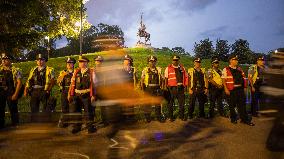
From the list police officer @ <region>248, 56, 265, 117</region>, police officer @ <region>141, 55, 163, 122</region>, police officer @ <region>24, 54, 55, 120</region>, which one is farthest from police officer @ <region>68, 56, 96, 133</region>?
police officer @ <region>248, 56, 265, 117</region>

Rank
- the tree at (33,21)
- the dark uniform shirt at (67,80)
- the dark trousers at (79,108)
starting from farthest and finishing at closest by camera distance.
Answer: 1. the tree at (33,21)
2. the dark uniform shirt at (67,80)
3. the dark trousers at (79,108)

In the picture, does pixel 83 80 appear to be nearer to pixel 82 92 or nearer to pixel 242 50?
pixel 82 92

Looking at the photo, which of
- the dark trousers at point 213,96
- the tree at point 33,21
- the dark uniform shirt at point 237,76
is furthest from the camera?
the tree at point 33,21

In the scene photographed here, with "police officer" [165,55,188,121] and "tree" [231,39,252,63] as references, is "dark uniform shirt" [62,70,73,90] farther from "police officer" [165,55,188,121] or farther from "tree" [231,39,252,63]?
"tree" [231,39,252,63]

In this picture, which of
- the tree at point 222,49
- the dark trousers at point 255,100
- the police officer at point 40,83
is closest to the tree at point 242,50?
the tree at point 222,49

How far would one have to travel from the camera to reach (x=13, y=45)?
23.5 meters

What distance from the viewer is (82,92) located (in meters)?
11.8

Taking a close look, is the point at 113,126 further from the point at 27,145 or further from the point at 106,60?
the point at 27,145

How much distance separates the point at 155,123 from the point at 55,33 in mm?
16680

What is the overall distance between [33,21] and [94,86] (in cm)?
1409

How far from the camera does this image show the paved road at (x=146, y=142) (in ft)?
28.0

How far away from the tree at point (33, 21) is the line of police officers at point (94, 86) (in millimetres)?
9738

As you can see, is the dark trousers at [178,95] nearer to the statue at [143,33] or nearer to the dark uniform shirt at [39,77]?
the dark uniform shirt at [39,77]

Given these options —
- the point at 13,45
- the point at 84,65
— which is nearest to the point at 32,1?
the point at 13,45
